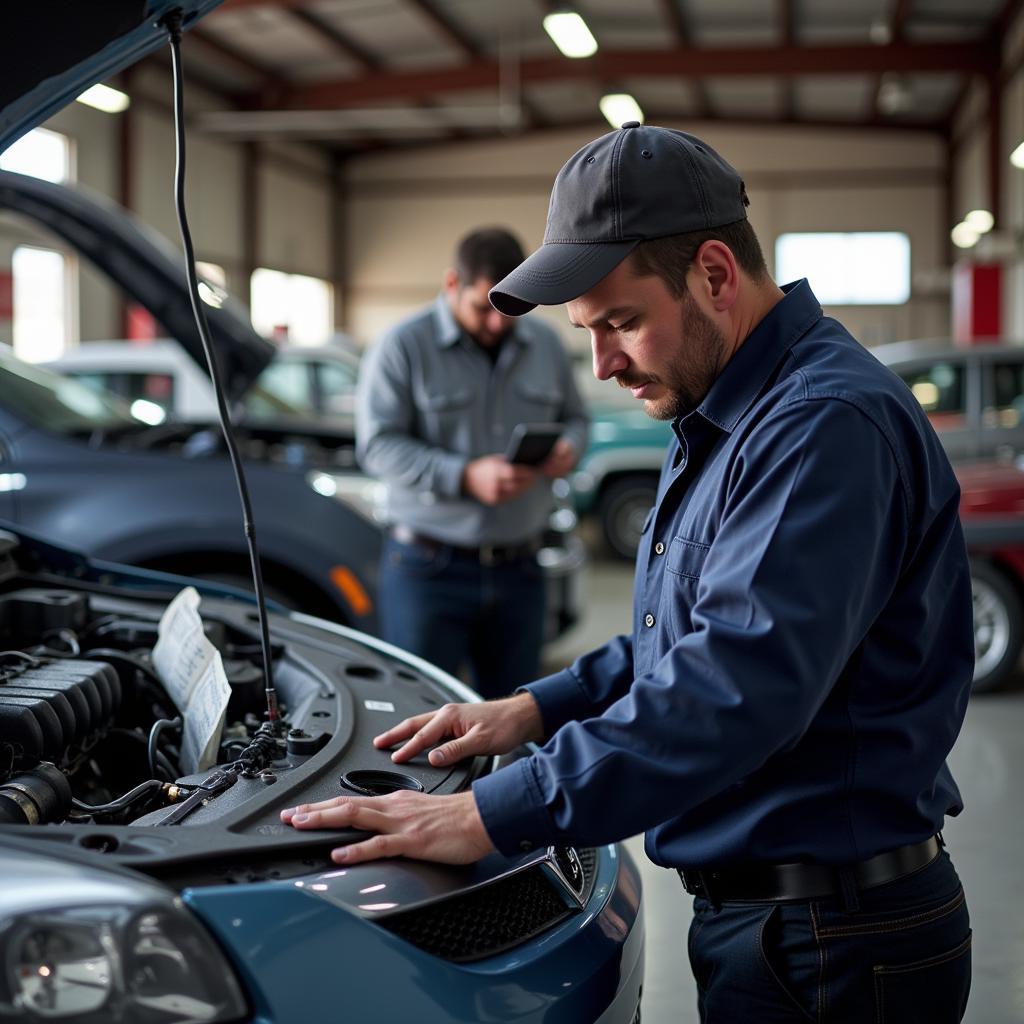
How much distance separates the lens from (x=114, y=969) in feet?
3.46

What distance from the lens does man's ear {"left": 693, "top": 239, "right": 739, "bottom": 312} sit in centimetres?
131

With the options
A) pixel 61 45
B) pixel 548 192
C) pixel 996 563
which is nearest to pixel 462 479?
pixel 61 45

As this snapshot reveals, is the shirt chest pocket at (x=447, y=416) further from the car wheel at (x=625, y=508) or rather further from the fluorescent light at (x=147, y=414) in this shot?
the car wheel at (x=625, y=508)

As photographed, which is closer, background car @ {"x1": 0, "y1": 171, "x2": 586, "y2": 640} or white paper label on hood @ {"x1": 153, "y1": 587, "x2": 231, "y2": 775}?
white paper label on hood @ {"x1": 153, "y1": 587, "x2": 231, "y2": 775}

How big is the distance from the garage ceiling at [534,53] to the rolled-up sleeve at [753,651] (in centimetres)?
1195

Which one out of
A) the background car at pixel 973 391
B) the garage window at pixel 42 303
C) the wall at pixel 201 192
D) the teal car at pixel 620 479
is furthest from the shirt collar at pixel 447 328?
the garage window at pixel 42 303

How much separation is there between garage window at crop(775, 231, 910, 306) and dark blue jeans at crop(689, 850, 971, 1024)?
714 inches

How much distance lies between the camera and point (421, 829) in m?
1.31

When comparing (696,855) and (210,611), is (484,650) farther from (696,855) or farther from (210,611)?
(696,855)

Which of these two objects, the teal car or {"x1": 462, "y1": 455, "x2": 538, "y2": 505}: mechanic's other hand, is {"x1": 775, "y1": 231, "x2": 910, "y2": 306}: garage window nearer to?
the teal car

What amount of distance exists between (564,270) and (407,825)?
24.6 inches

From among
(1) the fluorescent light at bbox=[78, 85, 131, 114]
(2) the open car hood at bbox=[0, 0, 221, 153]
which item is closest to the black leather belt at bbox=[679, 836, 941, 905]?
(2) the open car hood at bbox=[0, 0, 221, 153]

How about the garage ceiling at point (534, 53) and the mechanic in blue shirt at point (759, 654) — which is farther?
the garage ceiling at point (534, 53)

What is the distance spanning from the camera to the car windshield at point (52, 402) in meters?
4.21
